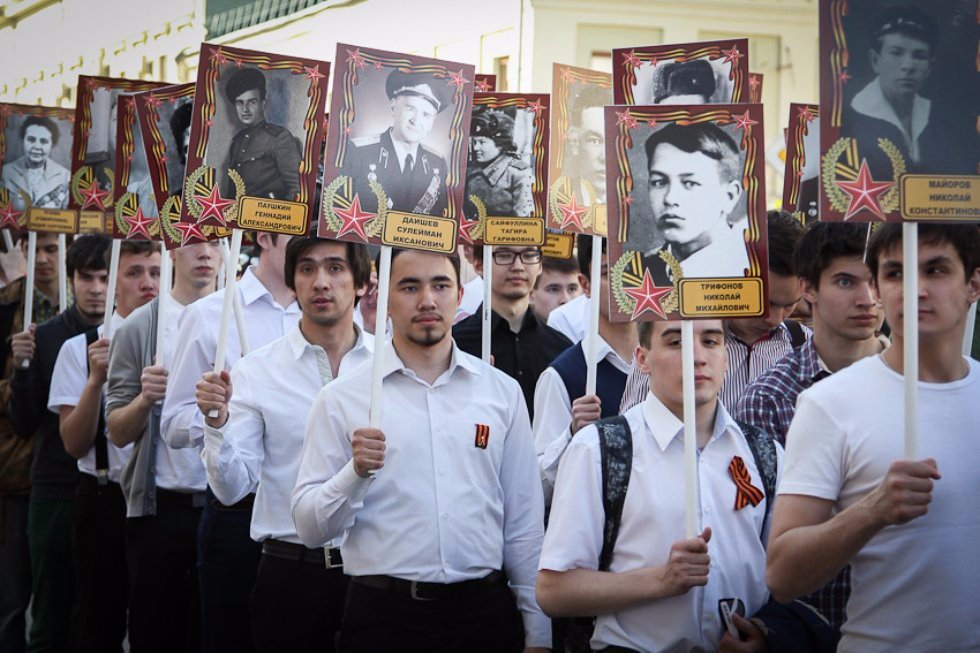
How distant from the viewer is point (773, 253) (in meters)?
5.89

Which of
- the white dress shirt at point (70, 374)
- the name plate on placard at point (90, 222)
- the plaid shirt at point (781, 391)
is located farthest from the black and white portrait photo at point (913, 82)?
the name plate on placard at point (90, 222)

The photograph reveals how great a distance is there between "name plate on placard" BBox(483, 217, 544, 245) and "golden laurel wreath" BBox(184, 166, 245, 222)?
4.40ft

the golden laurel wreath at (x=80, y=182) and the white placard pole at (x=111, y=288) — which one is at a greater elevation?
the golden laurel wreath at (x=80, y=182)

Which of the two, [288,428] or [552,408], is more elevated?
[552,408]

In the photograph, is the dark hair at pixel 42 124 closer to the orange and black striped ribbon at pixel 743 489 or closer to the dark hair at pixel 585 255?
the dark hair at pixel 585 255

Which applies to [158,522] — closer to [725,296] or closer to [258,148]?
[258,148]

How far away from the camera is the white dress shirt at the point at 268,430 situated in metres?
5.82

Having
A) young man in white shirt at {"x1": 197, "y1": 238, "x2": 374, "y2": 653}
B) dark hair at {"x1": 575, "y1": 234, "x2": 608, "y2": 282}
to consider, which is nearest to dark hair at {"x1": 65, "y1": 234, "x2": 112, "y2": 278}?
young man in white shirt at {"x1": 197, "y1": 238, "x2": 374, "y2": 653}

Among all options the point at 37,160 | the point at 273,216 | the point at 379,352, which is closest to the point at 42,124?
the point at 37,160

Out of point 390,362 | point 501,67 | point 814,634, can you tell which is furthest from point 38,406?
point 501,67

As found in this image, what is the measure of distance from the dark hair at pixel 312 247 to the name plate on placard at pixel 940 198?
284 centimetres

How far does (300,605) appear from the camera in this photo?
18.5 ft

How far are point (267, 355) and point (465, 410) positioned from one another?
4.12 feet

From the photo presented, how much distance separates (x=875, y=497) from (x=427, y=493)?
5.96ft
